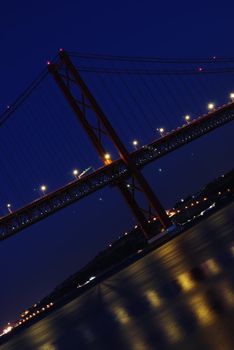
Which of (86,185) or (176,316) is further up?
(86,185)

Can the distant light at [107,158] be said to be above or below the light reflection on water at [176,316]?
above

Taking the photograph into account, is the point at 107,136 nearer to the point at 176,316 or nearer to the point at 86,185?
the point at 86,185

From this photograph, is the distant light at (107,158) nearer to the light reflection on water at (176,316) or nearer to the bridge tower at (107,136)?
the bridge tower at (107,136)

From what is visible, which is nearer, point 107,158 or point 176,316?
point 176,316

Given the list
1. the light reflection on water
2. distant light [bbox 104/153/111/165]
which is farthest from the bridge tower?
the light reflection on water

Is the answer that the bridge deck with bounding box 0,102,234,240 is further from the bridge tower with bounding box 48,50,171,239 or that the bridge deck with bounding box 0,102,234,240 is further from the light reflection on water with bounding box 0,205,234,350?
the light reflection on water with bounding box 0,205,234,350

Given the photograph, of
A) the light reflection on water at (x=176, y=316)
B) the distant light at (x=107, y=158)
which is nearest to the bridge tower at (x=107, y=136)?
the distant light at (x=107, y=158)

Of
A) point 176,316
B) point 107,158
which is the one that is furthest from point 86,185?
point 176,316

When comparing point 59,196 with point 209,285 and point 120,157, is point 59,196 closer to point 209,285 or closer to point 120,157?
point 120,157

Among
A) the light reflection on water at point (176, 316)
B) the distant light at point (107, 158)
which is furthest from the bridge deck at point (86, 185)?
the light reflection on water at point (176, 316)

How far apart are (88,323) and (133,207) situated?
3360cm

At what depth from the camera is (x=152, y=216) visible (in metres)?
44.0

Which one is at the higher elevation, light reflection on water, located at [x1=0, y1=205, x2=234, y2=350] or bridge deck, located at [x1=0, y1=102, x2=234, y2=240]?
bridge deck, located at [x1=0, y1=102, x2=234, y2=240]

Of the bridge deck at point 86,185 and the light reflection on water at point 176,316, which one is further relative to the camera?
the bridge deck at point 86,185
